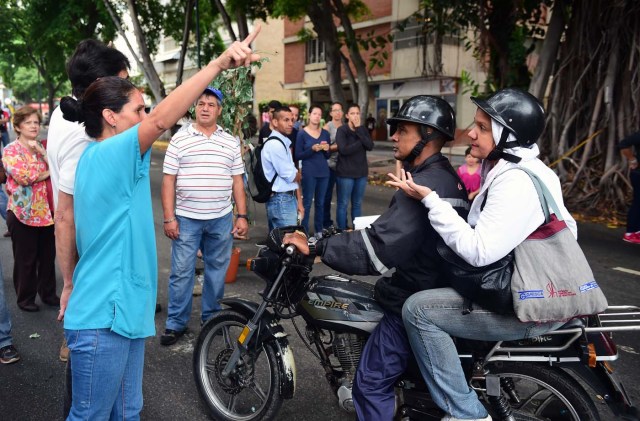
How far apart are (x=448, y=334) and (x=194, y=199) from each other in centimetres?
245

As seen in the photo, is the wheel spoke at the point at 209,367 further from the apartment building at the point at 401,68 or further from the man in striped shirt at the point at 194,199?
the apartment building at the point at 401,68

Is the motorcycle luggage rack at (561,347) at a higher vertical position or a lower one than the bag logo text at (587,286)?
lower

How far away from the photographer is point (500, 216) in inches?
82.0

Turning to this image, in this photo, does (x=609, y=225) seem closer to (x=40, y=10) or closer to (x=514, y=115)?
(x=514, y=115)

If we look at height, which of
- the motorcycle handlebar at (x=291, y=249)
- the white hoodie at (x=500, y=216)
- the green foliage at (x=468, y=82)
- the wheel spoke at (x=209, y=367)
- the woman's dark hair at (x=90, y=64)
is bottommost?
the wheel spoke at (x=209, y=367)

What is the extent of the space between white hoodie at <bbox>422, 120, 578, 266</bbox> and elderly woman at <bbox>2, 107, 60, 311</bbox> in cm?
396

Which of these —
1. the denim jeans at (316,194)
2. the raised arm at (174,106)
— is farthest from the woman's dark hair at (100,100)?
the denim jeans at (316,194)

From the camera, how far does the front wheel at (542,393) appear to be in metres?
2.33

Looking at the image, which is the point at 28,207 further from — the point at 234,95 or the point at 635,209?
the point at 635,209

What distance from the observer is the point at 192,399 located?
3336 millimetres

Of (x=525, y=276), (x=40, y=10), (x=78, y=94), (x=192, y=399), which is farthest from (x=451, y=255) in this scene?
(x=40, y=10)

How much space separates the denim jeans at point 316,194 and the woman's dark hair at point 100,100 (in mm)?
5077

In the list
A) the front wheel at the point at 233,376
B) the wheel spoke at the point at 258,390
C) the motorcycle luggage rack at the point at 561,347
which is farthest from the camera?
the wheel spoke at the point at 258,390

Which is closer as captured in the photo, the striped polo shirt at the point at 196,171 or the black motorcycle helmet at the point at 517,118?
the black motorcycle helmet at the point at 517,118
